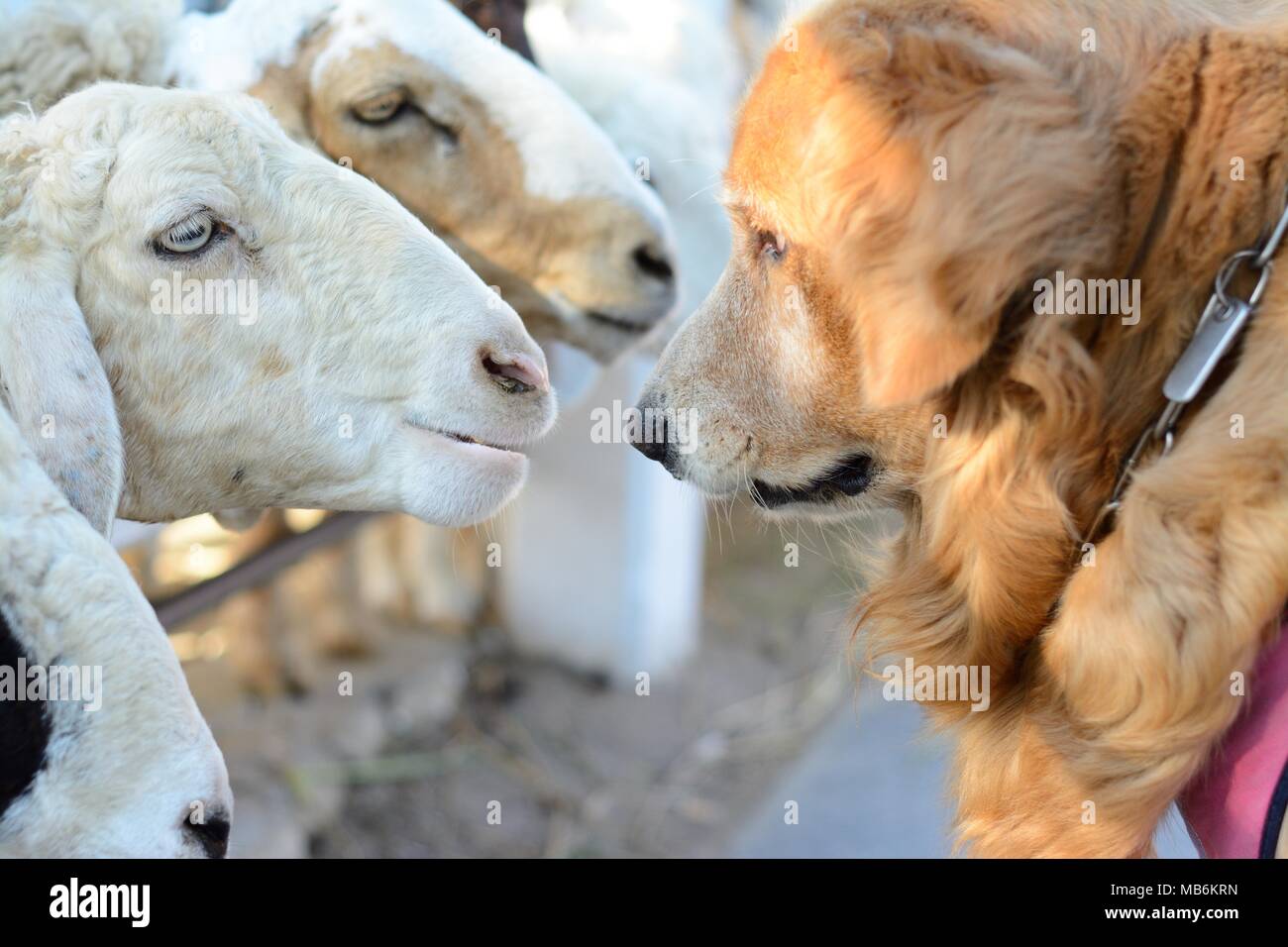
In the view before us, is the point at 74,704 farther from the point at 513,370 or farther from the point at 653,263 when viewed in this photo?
the point at 653,263

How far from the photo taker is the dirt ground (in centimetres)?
413

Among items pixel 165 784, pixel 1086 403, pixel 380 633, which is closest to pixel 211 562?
pixel 380 633

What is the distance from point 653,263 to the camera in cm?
273

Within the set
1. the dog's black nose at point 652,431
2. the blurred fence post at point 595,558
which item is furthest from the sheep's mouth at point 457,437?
the blurred fence post at point 595,558

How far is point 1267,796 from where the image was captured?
4.66 feet

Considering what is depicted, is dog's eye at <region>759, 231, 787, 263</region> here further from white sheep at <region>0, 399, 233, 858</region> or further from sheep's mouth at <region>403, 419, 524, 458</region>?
white sheep at <region>0, 399, 233, 858</region>

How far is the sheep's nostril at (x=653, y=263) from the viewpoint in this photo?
2.70 meters

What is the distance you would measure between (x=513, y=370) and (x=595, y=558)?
10.5 feet

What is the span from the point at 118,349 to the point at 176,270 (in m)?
0.14

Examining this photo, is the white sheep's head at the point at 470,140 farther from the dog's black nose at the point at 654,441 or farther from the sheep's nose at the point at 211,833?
the sheep's nose at the point at 211,833

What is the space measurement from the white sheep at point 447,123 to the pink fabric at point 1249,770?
1601 mm

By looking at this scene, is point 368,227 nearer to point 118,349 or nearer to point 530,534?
point 118,349

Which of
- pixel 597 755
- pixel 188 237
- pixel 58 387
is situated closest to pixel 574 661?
pixel 597 755

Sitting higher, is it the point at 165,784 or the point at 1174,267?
the point at 1174,267
